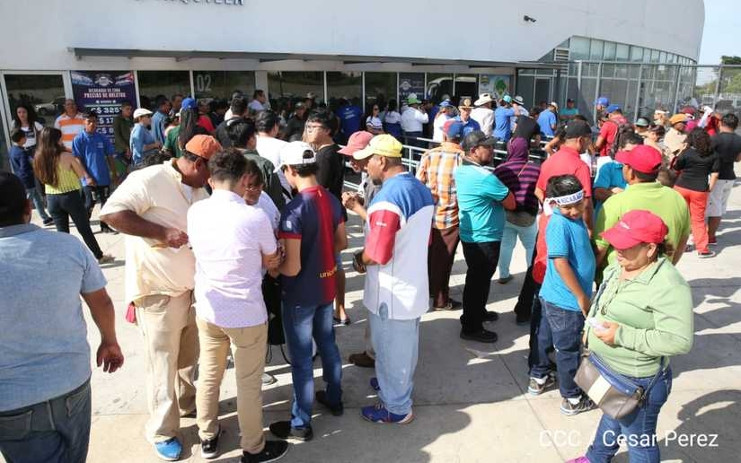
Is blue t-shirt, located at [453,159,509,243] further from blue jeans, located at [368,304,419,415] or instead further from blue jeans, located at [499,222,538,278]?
blue jeans, located at [368,304,419,415]

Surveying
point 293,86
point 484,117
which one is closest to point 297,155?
point 484,117

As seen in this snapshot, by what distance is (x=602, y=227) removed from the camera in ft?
11.7

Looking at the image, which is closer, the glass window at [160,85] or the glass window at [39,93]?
the glass window at [39,93]

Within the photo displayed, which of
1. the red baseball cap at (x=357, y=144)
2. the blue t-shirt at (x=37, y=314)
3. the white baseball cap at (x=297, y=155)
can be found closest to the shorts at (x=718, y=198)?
the red baseball cap at (x=357, y=144)

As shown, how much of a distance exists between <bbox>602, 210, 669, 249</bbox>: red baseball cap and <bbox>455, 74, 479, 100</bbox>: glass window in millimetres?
14274

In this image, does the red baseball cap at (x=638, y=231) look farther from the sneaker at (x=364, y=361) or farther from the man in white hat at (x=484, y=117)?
the man in white hat at (x=484, y=117)

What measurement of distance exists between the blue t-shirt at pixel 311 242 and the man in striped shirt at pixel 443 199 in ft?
6.16

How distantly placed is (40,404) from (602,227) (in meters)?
3.35

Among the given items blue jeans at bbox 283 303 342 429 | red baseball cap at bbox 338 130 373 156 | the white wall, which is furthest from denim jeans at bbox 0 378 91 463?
the white wall

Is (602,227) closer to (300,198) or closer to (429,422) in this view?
(429,422)

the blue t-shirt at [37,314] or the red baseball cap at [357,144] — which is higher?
the red baseball cap at [357,144]

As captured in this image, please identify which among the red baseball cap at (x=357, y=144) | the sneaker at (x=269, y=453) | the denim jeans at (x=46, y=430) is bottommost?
the sneaker at (x=269, y=453)

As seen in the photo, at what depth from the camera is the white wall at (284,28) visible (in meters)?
9.62

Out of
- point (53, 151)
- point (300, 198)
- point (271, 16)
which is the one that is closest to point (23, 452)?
point (300, 198)
